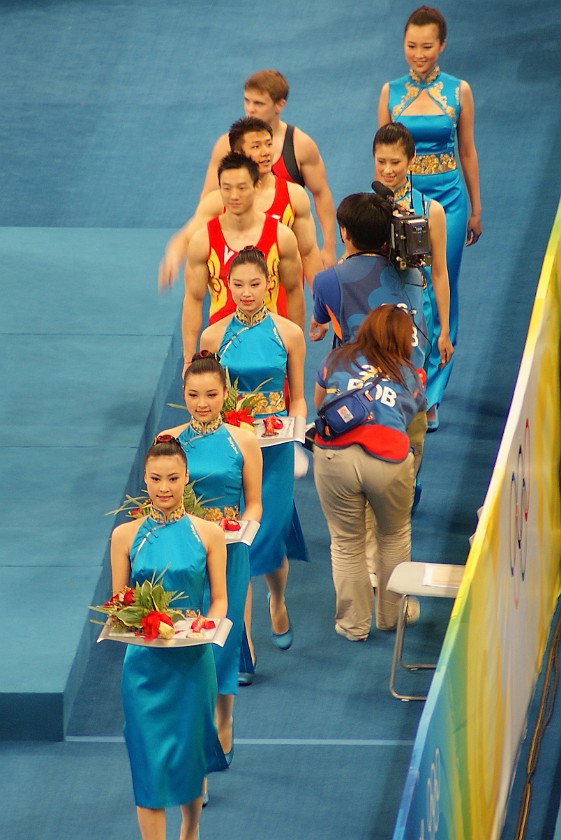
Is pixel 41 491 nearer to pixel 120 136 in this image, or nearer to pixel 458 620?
pixel 458 620

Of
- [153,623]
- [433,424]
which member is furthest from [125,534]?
[433,424]

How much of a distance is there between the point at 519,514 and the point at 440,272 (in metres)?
1.74

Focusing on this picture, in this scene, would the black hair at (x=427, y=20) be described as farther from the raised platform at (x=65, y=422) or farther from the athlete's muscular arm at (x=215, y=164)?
the raised platform at (x=65, y=422)

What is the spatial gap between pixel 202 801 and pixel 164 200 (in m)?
6.07

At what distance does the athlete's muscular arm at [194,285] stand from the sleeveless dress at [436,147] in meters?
1.50

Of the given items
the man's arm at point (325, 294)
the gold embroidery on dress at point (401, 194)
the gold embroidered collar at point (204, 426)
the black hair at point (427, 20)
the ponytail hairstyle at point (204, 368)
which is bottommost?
the gold embroidered collar at point (204, 426)

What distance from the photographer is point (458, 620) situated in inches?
Result: 196

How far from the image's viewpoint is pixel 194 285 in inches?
297

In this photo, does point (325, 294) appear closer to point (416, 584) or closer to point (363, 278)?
point (363, 278)

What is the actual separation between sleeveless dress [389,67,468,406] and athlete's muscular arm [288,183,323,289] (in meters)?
0.87

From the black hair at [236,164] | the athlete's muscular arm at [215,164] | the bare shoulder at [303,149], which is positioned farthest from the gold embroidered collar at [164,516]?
the bare shoulder at [303,149]

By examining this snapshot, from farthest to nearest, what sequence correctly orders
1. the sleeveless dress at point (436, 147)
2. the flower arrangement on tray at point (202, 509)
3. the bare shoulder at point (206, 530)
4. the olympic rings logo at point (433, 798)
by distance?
the sleeveless dress at point (436, 147)
the flower arrangement on tray at point (202, 509)
the bare shoulder at point (206, 530)
the olympic rings logo at point (433, 798)

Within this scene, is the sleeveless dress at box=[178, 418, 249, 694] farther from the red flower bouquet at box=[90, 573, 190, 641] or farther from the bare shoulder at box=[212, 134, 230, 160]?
the bare shoulder at box=[212, 134, 230, 160]

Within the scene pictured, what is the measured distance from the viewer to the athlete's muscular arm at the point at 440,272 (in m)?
7.70
